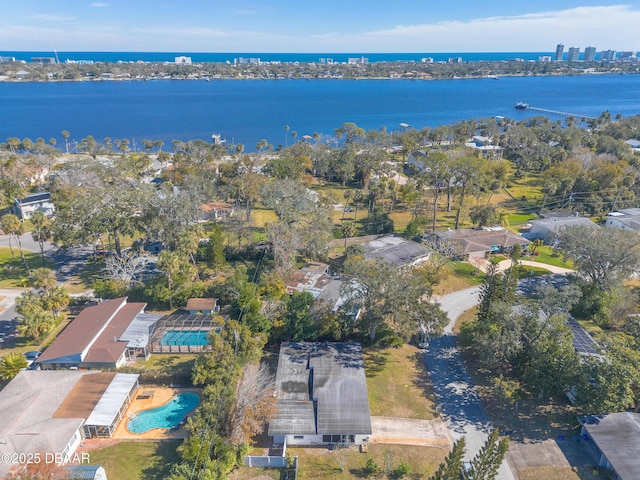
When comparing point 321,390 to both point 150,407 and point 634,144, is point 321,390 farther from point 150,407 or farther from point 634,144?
point 634,144

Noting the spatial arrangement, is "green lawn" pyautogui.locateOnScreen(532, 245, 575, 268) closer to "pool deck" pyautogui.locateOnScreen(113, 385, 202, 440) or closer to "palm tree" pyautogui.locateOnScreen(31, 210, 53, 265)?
"pool deck" pyautogui.locateOnScreen(113, 385, 202, 440)

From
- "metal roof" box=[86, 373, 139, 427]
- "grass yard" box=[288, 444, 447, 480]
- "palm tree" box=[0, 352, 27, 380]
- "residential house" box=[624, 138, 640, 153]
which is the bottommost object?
"grass yard" box=[288, 444, 447, 480]

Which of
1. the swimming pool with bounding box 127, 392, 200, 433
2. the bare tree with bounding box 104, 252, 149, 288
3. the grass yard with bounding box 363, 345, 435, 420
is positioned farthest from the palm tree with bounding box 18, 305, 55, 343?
the grass yard with bounding box 363, 345, 435, 420

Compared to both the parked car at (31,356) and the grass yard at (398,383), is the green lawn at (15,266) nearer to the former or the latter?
the parked car at (31,356)

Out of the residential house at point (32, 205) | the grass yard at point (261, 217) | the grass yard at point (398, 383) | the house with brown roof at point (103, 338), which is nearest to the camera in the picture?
the grass yard at point (398, 383)

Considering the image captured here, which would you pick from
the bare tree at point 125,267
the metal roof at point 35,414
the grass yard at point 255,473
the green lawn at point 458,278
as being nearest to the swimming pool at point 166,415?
the metal roof at point 35,414

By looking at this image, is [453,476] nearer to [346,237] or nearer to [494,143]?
[346,237]
